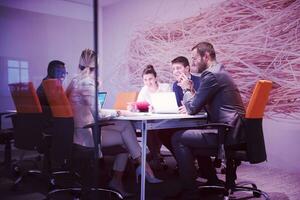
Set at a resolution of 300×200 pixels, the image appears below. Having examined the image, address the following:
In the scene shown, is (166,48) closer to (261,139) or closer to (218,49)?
(218,49)

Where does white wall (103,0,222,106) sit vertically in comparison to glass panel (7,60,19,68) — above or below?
above

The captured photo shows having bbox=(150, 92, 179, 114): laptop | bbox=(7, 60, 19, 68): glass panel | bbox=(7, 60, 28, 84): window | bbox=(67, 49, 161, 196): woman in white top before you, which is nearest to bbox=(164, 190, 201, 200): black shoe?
bbox=(67, 49, 161, 196): woman in white top

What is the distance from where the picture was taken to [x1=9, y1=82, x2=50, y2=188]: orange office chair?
331cm

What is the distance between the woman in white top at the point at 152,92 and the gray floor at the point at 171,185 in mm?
235

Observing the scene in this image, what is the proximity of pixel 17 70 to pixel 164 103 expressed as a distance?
11.2ft

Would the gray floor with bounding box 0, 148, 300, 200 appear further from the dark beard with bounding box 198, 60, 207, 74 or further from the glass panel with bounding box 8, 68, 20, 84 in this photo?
the glass panel with bounding box 8, 68, 20, 84

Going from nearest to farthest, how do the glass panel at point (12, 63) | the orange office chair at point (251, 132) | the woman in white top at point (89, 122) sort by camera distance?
1. the orange office chair at point (251, 132)
2. the woman in white top at point (89, 122)
3. the glass panel at point (12, 63)

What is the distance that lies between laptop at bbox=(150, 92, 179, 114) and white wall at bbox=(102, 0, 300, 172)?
5.85ft

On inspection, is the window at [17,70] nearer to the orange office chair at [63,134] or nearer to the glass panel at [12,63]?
the glass panel at [12,63]

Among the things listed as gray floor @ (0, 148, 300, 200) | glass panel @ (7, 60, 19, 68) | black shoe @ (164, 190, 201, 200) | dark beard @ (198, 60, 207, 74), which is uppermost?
glass panel @ (7, 60, 19, 68)

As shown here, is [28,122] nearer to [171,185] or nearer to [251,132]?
[171,185]

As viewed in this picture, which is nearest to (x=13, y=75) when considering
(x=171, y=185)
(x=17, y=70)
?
(x=17, y=70)

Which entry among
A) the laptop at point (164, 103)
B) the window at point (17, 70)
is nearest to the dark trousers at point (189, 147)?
the laptop at point (164, 103)

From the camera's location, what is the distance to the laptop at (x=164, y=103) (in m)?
3.37
